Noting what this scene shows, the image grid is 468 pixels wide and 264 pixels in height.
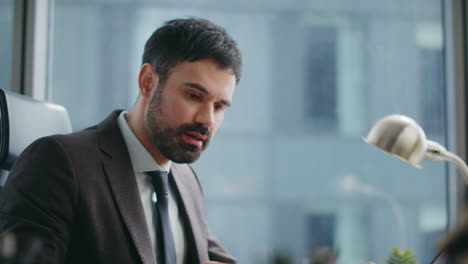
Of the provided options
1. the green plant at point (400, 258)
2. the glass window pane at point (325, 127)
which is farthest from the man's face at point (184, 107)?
the glass window pane at point (325, 127)

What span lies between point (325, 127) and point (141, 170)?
1001 mm

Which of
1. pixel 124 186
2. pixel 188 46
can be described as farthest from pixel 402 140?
pixel 124 186

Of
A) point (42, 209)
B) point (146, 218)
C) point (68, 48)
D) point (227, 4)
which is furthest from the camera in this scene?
point (227, 4)

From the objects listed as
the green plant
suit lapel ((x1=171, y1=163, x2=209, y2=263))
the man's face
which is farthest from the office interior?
the green plant

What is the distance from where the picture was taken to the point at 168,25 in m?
1.26

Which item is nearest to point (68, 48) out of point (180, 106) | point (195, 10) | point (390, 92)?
point (195, 10)

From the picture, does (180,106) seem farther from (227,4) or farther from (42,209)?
(227,4)

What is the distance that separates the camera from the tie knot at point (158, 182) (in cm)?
123

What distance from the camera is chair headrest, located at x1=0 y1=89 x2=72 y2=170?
1.13 meters

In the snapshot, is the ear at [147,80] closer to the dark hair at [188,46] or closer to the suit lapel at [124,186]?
the dark hair at [188,46]

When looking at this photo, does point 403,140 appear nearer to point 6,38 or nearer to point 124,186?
point 124,186

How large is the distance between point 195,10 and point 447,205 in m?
1.30

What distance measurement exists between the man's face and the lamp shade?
434 millimetres

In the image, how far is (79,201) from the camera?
1.05 m
